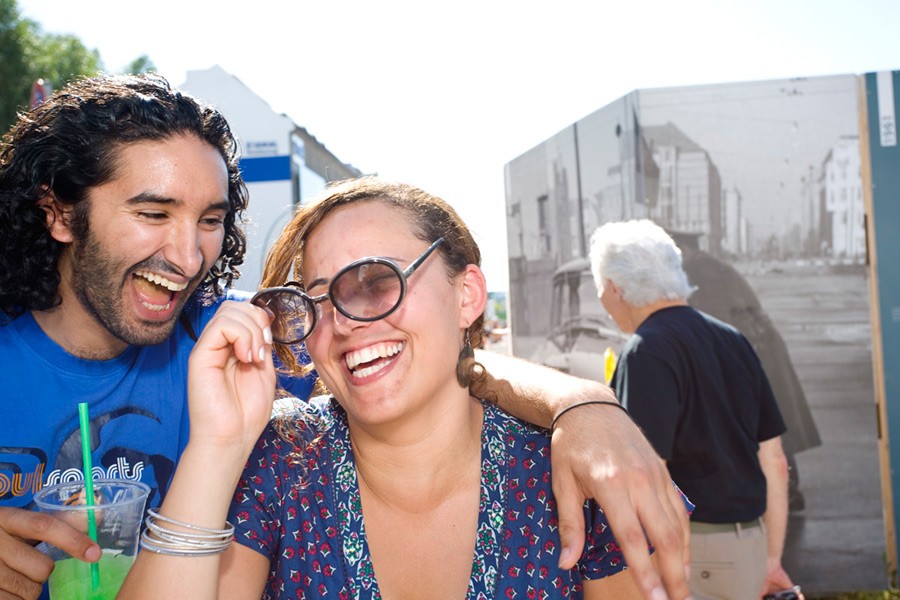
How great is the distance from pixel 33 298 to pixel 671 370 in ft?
8.61

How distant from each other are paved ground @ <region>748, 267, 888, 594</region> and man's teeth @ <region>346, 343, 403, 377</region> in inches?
A: 167

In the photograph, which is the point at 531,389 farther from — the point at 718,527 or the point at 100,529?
the point at 718,527

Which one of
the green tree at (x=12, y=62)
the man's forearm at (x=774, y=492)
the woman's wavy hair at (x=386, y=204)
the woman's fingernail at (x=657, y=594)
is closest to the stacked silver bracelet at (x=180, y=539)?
the woman's wavy hair at (x=386, y=204)

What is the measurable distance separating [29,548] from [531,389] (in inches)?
47.9

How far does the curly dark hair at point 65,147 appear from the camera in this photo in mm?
2385

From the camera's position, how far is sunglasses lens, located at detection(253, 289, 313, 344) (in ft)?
6.38

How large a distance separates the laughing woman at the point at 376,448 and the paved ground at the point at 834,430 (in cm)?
405

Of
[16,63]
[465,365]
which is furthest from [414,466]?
[16,63]

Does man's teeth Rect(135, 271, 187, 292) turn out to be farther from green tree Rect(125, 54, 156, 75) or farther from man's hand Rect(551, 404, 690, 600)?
green tree Rect(125, 54, 156, 75)

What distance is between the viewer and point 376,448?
2.06 metres

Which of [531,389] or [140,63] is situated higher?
[140,63]

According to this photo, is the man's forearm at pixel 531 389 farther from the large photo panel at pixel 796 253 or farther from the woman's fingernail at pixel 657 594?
the large photo panel at pixel 796 253

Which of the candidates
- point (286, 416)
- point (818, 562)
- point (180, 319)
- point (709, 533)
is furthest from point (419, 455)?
point (818, 562)

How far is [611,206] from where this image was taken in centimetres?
597
